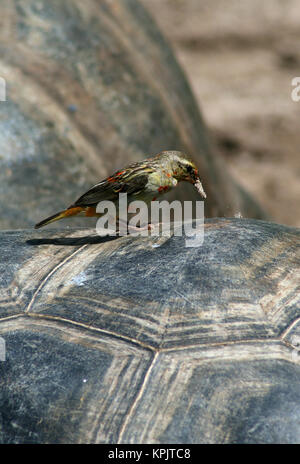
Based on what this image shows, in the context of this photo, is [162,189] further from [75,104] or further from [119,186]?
[75,104]

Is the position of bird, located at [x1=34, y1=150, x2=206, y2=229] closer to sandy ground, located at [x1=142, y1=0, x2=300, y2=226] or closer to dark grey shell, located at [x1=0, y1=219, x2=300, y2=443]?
dark grey shell, located at [x1=0, y1=219, x2=300, y2=443]

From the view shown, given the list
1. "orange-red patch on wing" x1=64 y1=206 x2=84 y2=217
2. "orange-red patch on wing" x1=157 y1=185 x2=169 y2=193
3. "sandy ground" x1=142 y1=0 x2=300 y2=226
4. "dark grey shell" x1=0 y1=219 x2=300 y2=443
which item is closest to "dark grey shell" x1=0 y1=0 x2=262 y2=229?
"orange-red patch on wing" x1=64 y1=206 x2=84 y2=217

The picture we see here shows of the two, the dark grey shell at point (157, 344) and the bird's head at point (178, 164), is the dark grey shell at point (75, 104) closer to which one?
the bird's head at point (178, 164)

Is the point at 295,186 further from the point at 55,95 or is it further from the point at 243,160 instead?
the point at 55,95

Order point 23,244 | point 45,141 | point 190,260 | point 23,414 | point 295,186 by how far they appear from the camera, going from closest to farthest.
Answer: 1. point 23,414
2. point 190,260
3. point 23,244
4. point 45,141
5. point 295,186
